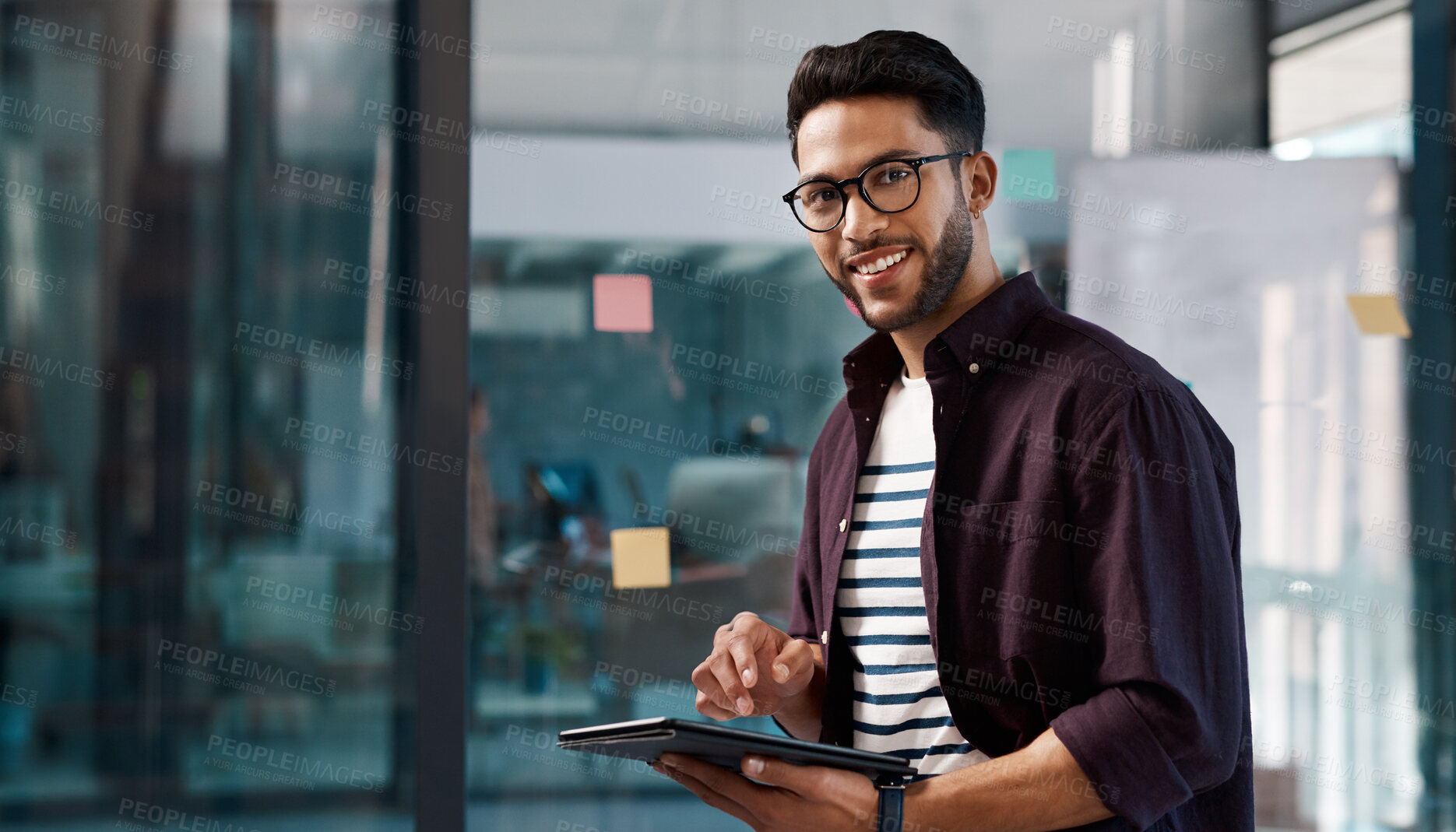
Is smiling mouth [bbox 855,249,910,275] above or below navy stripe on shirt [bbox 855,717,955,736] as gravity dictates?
above

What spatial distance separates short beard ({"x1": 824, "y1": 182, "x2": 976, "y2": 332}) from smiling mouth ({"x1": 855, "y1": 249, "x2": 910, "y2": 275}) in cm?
1

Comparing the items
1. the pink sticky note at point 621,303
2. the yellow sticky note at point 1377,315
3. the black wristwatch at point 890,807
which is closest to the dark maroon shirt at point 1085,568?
the black wristwatch at point 890,807

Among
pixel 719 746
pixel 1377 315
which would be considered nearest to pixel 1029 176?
pixel 1377 315

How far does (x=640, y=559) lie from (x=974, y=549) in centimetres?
148

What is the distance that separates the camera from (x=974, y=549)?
1128mm

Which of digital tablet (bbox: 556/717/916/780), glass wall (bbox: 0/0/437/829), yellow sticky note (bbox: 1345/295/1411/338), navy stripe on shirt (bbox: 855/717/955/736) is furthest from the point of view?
yellow sticky note (bbox: 1345/295/1411/338)

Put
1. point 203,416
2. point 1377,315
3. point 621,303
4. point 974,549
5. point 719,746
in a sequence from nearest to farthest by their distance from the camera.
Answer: point 719,746, point 974,549, point 203,416, point 621,303, point 1377,315

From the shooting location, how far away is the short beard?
3.91ft

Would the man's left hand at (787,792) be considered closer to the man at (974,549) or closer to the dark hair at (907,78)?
the man at (974,549)

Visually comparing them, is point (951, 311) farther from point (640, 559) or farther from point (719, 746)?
point (640, 559)

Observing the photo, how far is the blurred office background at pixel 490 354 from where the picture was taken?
8.00 feet

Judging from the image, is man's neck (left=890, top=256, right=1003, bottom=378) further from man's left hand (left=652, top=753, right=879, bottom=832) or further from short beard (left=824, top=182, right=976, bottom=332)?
man's left hand (left=652, top=753, right=879, bottom=832)

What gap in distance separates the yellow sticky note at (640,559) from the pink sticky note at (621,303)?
46 cm

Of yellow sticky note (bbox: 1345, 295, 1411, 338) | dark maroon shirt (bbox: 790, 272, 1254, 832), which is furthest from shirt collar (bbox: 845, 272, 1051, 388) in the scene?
yellow sticky note (bbox: 1345, 295, 1411, 338)
